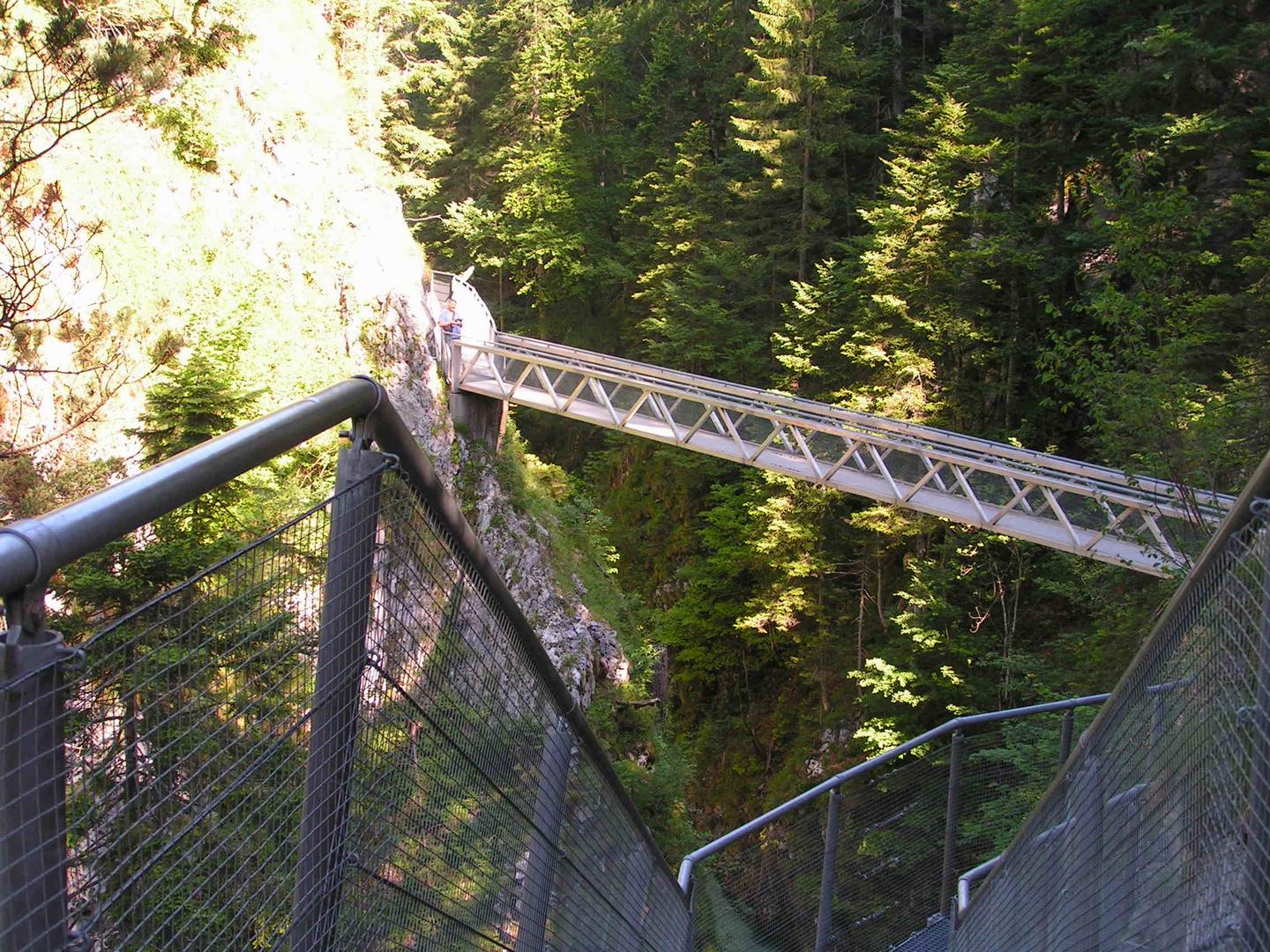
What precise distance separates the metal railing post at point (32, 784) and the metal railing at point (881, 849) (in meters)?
4.57

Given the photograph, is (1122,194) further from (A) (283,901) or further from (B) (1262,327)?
(A) (283,901)

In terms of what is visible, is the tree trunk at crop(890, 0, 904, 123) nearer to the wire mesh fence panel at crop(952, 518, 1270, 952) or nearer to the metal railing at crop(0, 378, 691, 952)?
the wire mesh fence panel at crop(952, 518, 1270, 952)

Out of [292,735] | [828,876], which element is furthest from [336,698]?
[828,876]

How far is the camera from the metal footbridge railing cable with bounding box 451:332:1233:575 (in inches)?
440

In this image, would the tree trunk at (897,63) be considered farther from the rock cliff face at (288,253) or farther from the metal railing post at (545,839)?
the metal railing post at (545,839)

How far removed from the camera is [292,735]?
51.1 inches

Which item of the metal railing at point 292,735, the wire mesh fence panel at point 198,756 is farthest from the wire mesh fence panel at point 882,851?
the wire mesh fence panel at point 198,756

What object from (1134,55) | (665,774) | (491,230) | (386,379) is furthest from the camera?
(491,230)

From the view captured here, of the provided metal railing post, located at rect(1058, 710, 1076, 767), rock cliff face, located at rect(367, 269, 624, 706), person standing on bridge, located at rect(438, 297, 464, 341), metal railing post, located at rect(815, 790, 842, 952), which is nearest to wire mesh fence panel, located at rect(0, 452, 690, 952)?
metal railing post, located at rect(815, 790, 842, 952)

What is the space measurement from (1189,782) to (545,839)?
4.05 feet

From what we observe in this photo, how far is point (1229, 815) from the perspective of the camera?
4.51 ft

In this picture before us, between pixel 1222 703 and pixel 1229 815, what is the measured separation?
151mm

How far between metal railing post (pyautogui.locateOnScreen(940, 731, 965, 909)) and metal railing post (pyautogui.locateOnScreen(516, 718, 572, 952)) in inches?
131

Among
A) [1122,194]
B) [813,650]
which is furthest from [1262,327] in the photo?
[813,650]
